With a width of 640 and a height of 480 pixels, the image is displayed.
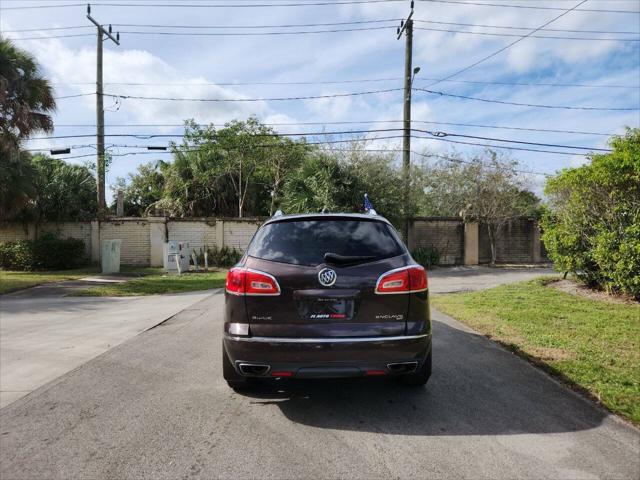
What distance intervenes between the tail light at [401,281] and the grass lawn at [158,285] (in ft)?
35.8

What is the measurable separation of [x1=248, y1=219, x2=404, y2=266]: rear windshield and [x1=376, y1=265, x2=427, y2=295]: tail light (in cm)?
19

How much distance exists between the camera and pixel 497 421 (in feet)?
12.4

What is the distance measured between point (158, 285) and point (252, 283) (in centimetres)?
1186

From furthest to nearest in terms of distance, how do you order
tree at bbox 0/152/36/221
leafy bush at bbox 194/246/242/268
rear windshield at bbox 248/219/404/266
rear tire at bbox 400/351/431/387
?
leafy bush at bbox 194/246/242/268 → tree at bbox 0/152/36/221 → rear tire at bbox 400/351/431/387 → rear windshield at bbox 248/219/404/266

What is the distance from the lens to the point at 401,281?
12.4 ft

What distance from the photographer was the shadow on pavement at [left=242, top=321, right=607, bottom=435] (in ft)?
12.1

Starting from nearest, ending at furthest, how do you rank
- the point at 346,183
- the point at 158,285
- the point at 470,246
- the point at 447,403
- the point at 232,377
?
the point at 447,403 → the point at 232,377 → the point at 158,285 → the point at 346,183 → the point at 470,246

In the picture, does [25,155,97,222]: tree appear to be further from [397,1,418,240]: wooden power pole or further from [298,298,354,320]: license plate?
[298,298,354,320]: license plate

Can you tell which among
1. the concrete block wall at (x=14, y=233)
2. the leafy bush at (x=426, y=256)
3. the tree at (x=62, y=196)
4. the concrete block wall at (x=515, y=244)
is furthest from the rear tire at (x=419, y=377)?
the concrete block wall at (x=14, y=233)

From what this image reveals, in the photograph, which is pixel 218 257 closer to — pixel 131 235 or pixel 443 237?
pixel 131 235

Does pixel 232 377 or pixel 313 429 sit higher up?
pixel 232 377

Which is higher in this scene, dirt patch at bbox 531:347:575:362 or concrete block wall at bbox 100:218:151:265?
concrete block wall at bbox 100:218:151:265

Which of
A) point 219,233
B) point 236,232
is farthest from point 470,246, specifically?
point 219,233

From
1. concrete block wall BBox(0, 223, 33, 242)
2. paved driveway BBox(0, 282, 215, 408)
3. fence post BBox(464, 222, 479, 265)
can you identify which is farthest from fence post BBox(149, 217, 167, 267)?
fence post BBox(464, 222, 479, 265)
